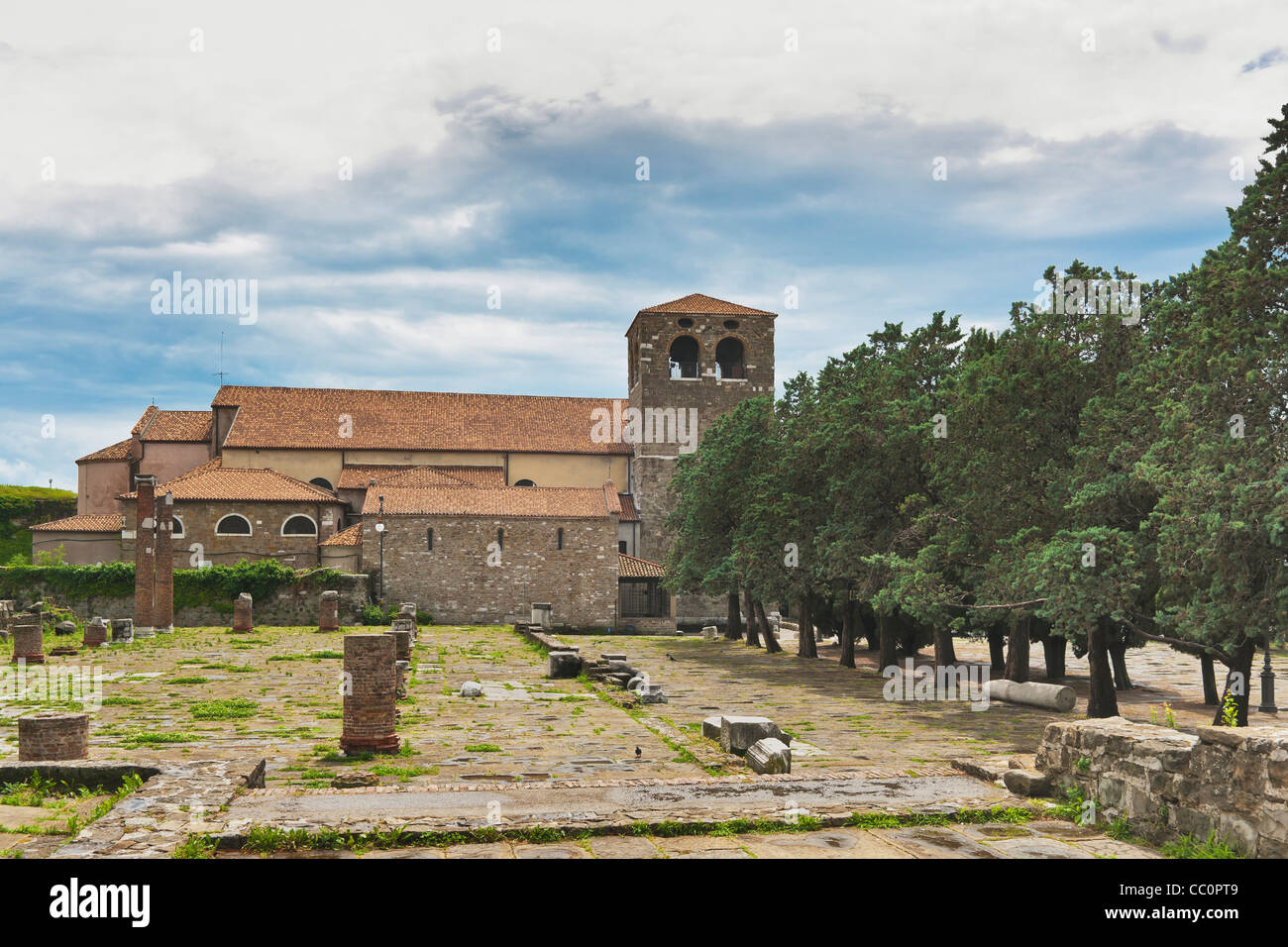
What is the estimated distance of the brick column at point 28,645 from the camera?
72.5ft

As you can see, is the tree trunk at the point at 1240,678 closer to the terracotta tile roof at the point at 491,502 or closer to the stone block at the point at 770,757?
the stone block at the point at 770,757

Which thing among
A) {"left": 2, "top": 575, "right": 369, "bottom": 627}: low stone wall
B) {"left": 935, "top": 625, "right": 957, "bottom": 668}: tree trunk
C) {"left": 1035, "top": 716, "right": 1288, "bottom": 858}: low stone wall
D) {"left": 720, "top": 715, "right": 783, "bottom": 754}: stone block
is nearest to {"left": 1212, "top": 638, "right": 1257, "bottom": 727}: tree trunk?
{"left": 720, "top": 715, "right": 783, "bottom": 754}: stone block

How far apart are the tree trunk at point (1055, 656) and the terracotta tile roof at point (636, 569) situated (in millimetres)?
20576

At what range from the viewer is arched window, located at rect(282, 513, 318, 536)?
41.7m

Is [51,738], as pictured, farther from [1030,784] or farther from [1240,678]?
[1240,678]

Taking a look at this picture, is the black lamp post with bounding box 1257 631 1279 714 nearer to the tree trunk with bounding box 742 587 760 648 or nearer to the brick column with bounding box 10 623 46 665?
the tree trunk with bounding box 742 587 760 648

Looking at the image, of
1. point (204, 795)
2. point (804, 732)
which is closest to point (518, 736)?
point (804, 732)

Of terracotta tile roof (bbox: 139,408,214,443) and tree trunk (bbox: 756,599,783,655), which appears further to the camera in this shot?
terracotta tile roof (bbox: 139,408,214,443)

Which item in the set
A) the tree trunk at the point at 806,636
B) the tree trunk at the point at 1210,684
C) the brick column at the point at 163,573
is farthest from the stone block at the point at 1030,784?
the brick column at the point at 163,573

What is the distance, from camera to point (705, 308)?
166ft

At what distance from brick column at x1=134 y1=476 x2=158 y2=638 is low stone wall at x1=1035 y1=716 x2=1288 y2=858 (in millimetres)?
29828

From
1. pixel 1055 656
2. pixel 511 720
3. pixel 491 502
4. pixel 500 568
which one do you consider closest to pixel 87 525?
pixel 491 502

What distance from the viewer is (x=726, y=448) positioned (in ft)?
105
